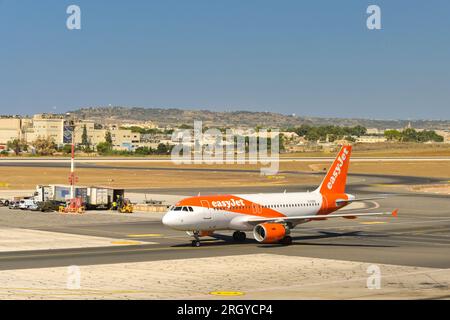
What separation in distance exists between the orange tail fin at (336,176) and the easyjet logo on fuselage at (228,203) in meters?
10.3

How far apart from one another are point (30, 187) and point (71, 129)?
50.7m

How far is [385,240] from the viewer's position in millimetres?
67000

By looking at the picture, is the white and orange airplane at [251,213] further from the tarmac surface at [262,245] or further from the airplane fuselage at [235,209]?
the tarmac surface at [262,245]

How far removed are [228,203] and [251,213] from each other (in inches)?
90.7

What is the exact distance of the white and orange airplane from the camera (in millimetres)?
57812

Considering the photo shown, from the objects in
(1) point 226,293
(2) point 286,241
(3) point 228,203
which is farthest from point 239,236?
(1) point 226,293

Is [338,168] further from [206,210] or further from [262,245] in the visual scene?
[206,210]

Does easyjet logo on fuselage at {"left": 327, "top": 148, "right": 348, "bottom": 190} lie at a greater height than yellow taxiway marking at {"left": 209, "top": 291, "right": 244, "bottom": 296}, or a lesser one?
greater

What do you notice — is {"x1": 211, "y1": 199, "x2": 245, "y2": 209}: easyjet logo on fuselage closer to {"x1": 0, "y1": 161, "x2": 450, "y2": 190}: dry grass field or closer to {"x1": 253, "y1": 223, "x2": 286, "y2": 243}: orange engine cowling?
{"x1": 253, "y1": 223, "x2": 286, "y2": 243}: orange engine cowling

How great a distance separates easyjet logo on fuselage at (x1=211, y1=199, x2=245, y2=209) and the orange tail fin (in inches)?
406

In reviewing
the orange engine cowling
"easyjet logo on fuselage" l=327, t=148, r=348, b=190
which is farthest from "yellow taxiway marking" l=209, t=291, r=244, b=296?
"easyjet logo on fuselage" l=327, t=148, r=348, b=190
